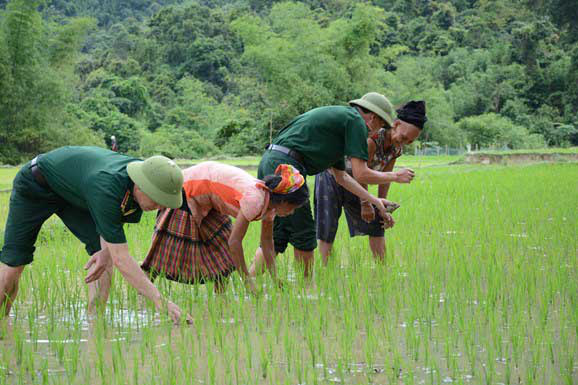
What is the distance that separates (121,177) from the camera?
9.26 ft

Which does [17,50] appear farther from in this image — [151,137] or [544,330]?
Answer: [544,330]

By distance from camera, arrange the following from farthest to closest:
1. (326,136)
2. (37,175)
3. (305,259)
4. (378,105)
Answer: (305,259) < (378,105) < (326,136) < (37,175)

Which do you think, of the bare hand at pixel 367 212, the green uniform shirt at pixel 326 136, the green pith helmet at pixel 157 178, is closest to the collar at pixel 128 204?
the green pith helmet at pixel 157 178

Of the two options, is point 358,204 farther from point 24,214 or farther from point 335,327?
point 24,214

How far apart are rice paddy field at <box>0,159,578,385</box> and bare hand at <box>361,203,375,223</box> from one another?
29 cm

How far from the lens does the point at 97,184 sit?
2787mm

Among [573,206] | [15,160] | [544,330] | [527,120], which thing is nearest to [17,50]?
[15,160]

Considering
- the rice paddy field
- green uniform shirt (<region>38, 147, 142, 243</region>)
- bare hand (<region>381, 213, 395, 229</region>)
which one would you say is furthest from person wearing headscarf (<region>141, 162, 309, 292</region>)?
bare hand (<region>381, 213, 395, 229</region>)

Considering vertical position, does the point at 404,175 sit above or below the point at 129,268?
above

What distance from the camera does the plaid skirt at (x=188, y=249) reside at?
357 centimetres

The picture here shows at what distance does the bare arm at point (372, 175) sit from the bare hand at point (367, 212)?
39 cm

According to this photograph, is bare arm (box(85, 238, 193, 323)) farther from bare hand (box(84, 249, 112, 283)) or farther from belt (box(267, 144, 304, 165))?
belt (box(267, 144, 304, 165))

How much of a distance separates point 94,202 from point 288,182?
883 mm

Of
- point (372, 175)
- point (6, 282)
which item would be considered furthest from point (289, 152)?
point (6, 282)
